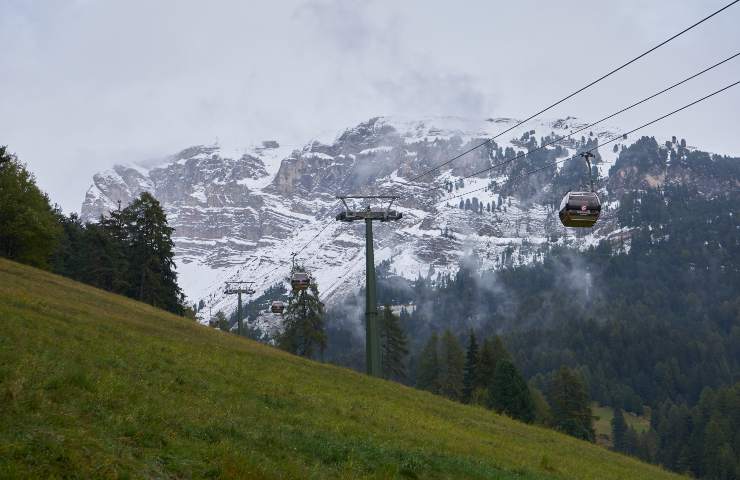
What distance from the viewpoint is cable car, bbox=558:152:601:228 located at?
29.8m

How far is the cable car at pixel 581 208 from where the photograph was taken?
97.7ft

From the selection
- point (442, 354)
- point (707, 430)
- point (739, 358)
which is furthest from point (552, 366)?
point (442, 354)

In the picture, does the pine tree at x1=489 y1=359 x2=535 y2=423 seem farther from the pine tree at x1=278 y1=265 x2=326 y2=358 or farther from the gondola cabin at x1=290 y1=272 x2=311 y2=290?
the gondola cabin at x1=290 y1=272 x2=311 y2=290

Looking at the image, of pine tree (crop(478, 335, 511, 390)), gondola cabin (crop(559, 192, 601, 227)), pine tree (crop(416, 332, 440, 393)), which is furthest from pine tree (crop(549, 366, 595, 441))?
gondola cabin (crop(559, 192, 601, 227))

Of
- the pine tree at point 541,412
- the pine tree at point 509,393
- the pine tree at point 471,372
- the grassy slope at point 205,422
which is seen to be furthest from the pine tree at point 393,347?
the grassy slope at point 205,422

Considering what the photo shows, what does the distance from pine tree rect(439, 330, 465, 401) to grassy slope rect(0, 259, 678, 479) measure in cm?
6007

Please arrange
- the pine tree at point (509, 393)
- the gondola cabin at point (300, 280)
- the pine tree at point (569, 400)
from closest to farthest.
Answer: the gondola cabin at point (300, 280), the pine tree at point (509, 393), the pine tree at point (569, 400)

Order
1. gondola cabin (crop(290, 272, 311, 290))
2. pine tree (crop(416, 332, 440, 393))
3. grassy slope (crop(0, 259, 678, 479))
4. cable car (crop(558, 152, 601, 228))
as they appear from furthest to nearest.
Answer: pine tree (crop(416, 332, 440, 393)), gondola cabin (crop(290, 272, 311, 290)), cable car (crop(558, 152, 601, 228)), grassy slope (crop(0, 259, 678, 479))

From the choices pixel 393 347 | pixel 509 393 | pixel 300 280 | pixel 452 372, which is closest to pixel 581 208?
pixel 300 280

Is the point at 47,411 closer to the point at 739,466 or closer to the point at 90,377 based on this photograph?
the point at 90,377

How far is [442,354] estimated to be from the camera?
103812 millimetres

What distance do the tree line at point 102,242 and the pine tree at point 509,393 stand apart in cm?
3522

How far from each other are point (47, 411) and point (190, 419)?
315cm

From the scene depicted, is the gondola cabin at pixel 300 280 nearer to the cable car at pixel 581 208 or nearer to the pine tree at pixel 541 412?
the pine tree at pixel 541 412
